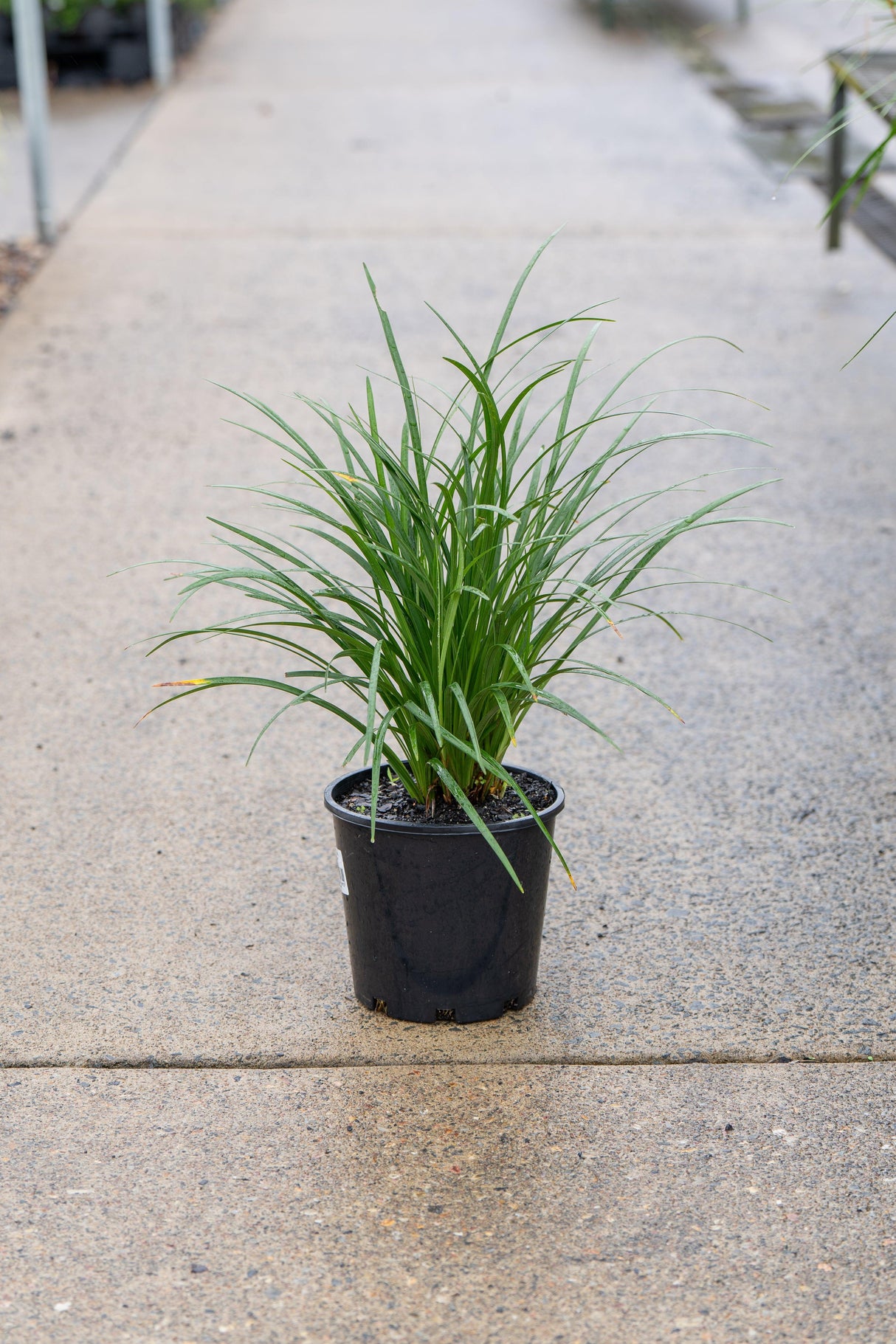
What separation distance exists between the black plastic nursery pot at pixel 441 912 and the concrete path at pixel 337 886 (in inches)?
3.2

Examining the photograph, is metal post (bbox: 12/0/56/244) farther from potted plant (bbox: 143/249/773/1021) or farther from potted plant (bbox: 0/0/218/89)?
potted plant (bbox: 143/249/773/1021)

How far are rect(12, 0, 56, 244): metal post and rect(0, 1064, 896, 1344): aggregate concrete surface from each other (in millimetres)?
6252

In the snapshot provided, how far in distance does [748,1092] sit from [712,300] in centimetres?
542

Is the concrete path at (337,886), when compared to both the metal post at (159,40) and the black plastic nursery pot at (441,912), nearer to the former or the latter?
the black plastic nursery pot at (441,912)

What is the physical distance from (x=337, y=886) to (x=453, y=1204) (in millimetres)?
973

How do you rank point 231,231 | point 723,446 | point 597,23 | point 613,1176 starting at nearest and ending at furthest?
point 613,1176 < point 723,446 < point 231,231 < point 597,23

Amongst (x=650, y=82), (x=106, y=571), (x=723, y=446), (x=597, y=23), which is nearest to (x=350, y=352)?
(x=723, y=446)

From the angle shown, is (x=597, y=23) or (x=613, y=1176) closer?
(x=613, y=1176)

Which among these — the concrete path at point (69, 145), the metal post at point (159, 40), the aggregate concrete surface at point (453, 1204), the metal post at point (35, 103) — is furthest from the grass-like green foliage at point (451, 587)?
the metal post at point (159, 40)

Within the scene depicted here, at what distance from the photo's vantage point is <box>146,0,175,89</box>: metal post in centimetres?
1131

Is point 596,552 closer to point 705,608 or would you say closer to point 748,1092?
point 705,608

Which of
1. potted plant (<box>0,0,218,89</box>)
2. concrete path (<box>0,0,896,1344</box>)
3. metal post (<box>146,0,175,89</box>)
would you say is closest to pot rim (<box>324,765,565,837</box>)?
concrete path (<box>0,0,896,1344</box>)

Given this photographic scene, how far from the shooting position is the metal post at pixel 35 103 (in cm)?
729

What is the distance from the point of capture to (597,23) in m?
14.3
